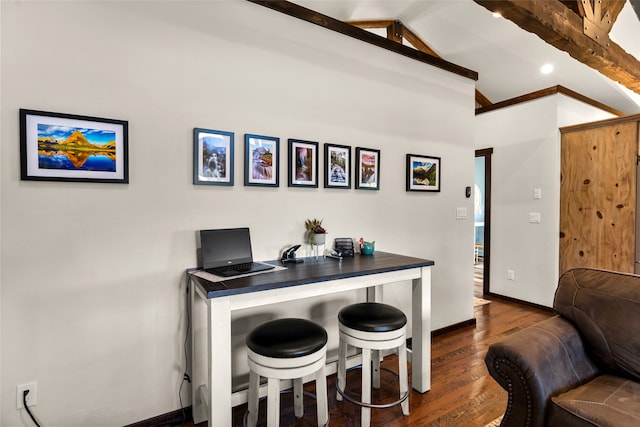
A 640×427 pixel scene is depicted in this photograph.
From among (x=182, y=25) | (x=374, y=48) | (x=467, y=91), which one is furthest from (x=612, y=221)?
(x=182, y=25)

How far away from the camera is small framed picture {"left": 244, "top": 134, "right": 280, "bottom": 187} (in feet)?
6.82

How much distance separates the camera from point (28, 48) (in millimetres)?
1528

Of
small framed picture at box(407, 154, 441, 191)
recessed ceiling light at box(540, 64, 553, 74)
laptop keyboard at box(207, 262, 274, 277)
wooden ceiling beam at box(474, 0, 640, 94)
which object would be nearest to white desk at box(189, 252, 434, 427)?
laptop keyboard at box(207, 262, 274, 277)

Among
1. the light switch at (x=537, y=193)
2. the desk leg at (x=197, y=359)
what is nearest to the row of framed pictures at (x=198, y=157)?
the desk leg at (x=197, y=359)

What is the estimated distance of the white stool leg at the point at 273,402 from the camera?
1539mm

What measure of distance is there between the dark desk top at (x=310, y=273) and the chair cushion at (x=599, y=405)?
3.15 feet

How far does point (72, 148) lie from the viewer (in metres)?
1.62

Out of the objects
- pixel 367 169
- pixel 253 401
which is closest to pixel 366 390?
pixel 253 401

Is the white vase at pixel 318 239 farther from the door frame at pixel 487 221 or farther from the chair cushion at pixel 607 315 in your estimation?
the door frame at pixel 487 221

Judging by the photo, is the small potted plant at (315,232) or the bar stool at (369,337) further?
the small potted plant at (315,232)

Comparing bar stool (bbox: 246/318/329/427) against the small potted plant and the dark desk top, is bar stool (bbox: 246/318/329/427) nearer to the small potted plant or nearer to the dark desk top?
the dark desk top

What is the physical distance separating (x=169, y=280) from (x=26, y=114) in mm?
1035

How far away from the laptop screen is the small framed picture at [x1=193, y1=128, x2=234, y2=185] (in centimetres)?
31

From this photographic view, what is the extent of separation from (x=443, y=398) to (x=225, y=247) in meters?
1.69
